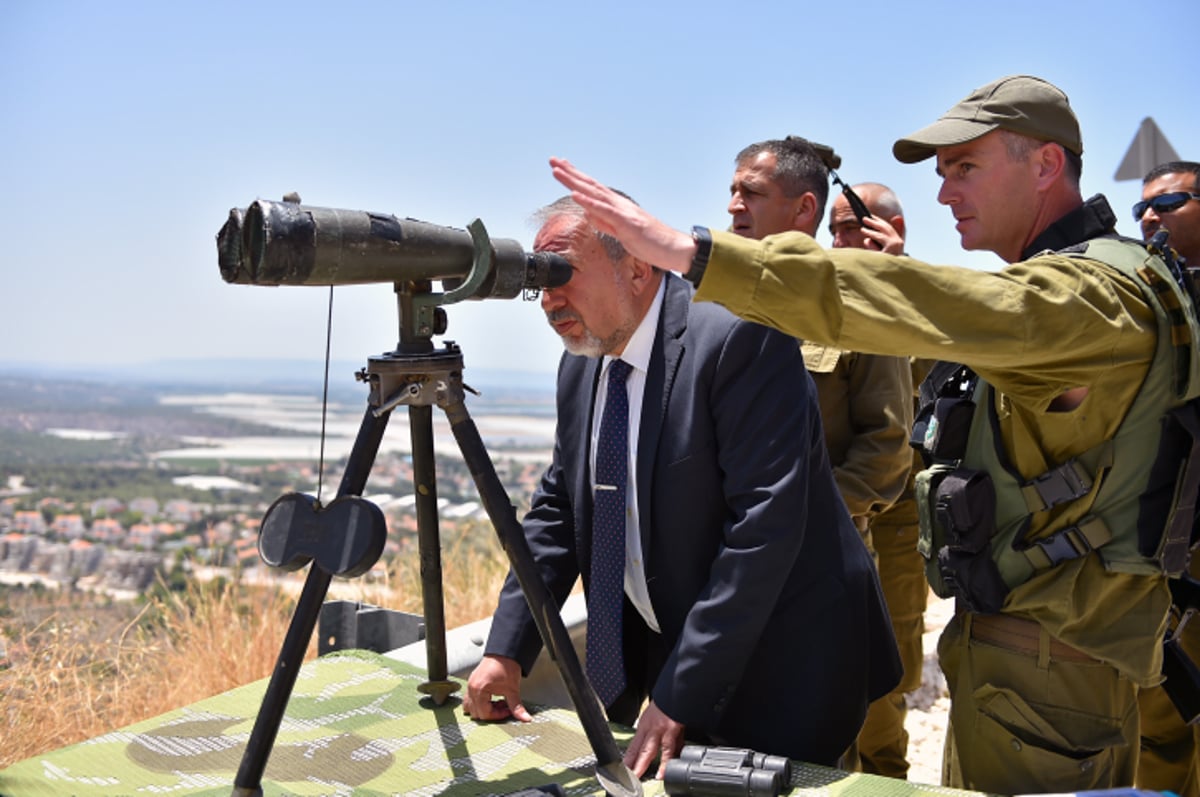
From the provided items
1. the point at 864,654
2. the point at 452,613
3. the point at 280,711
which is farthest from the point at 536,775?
the point at 452,613

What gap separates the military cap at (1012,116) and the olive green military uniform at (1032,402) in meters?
0.21

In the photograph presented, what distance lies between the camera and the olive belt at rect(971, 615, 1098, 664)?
2.47 m

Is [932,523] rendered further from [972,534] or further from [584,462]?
[584,462]

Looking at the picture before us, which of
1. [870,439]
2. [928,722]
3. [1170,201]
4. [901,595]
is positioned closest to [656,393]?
[870,439]

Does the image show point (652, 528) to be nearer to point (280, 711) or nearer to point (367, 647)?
point (280, 711)

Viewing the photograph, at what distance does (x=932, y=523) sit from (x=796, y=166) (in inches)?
87.2

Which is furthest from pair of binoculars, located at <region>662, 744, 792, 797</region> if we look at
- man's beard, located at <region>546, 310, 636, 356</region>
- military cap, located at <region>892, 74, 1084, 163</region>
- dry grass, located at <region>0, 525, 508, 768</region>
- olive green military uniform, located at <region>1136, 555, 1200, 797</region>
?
dry grass, located at <region>0, 525, 508, 768</region>

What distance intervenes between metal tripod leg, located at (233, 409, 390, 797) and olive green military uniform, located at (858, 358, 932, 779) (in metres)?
2.61

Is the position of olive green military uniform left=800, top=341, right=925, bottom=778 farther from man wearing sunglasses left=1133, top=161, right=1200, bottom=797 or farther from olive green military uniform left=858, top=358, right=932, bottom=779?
man wearing sunglasses left=1133, top=161, right=1200, bottom=797

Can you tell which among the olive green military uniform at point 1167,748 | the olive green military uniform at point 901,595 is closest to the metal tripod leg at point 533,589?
the olive green military uniform at point 1167,748

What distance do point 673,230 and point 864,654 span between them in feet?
4.21

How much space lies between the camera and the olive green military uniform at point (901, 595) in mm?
4293

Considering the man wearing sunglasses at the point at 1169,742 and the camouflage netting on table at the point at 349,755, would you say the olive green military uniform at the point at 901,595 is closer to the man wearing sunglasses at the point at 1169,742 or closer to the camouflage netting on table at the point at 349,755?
the man wearing sunglasses at the point at 1169,742

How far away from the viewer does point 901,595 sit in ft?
14.9
